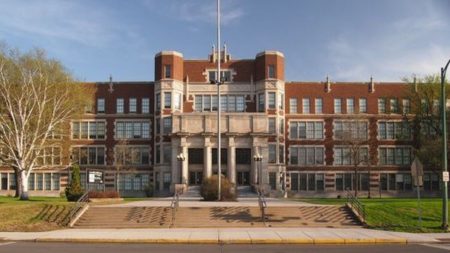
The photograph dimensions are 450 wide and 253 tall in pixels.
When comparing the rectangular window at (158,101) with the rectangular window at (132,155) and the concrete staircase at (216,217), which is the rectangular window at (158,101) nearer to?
the rectangular window at (132,155)

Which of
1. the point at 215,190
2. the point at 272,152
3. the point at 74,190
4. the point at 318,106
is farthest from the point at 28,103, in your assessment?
the point at 318,106

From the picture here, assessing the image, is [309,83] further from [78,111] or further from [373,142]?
[78,111]

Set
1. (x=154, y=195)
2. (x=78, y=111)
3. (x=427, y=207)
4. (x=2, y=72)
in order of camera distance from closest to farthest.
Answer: (x=427, y=207) < (x=2, y=72) < (x=78, y=111) < (x=154, y=195)

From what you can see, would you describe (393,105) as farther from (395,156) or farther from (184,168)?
(184,168)

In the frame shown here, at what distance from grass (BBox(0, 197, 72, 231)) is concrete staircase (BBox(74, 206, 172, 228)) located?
140cm

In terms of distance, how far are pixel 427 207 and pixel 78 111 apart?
39457 mm

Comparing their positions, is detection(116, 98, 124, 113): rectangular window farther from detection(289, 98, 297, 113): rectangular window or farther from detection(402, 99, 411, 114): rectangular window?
detection(402, 99, 411, 114): rectangular window

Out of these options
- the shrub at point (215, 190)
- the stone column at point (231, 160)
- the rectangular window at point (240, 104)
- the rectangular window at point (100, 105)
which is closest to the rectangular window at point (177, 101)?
the rectangular window at point (240, 104)

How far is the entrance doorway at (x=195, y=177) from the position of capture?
67425 mm

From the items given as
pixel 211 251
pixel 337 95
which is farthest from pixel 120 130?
pixel 211 251

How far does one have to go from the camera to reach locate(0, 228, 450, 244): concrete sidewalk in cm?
2344

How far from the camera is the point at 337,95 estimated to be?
7531 centimetres

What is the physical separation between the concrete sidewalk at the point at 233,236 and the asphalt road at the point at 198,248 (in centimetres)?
110

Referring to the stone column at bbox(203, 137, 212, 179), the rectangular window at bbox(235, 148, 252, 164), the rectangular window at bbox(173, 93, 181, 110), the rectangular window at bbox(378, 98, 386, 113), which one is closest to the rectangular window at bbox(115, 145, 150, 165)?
the rectangular window at bbox(173, 93, 181, 110)
